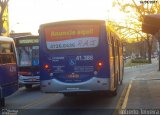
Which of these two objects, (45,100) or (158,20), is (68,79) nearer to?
(45,100)

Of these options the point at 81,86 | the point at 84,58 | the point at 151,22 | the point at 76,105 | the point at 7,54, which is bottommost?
the point at 76,105

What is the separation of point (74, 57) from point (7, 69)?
9.06ft

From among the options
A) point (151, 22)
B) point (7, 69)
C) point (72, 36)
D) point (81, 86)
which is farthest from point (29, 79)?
point (81, 86)

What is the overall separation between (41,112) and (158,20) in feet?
25.4

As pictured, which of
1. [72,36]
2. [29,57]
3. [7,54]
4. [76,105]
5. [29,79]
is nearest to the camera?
[72,36]

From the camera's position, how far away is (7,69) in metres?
18.1

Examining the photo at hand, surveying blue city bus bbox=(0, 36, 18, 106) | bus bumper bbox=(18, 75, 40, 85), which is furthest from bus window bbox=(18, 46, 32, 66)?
blue city bus bbox=(0, 36, 18, 106)

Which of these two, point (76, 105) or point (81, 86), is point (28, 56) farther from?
point (81, 86)

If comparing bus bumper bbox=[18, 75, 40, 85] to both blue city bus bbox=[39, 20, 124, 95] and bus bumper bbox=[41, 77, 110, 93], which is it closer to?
blue city bus bbox=[39, 20, 124, 95]

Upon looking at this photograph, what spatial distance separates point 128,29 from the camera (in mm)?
68438

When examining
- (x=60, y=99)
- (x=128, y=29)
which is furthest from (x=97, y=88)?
(x=128, y=29)

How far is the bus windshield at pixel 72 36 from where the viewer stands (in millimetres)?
17219

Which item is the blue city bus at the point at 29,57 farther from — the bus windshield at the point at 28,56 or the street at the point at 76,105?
the street at the point at 76,105

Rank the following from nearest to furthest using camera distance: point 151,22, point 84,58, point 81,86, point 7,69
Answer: point 81,86 → point 84,58 → point 7,69 → point 151,22
